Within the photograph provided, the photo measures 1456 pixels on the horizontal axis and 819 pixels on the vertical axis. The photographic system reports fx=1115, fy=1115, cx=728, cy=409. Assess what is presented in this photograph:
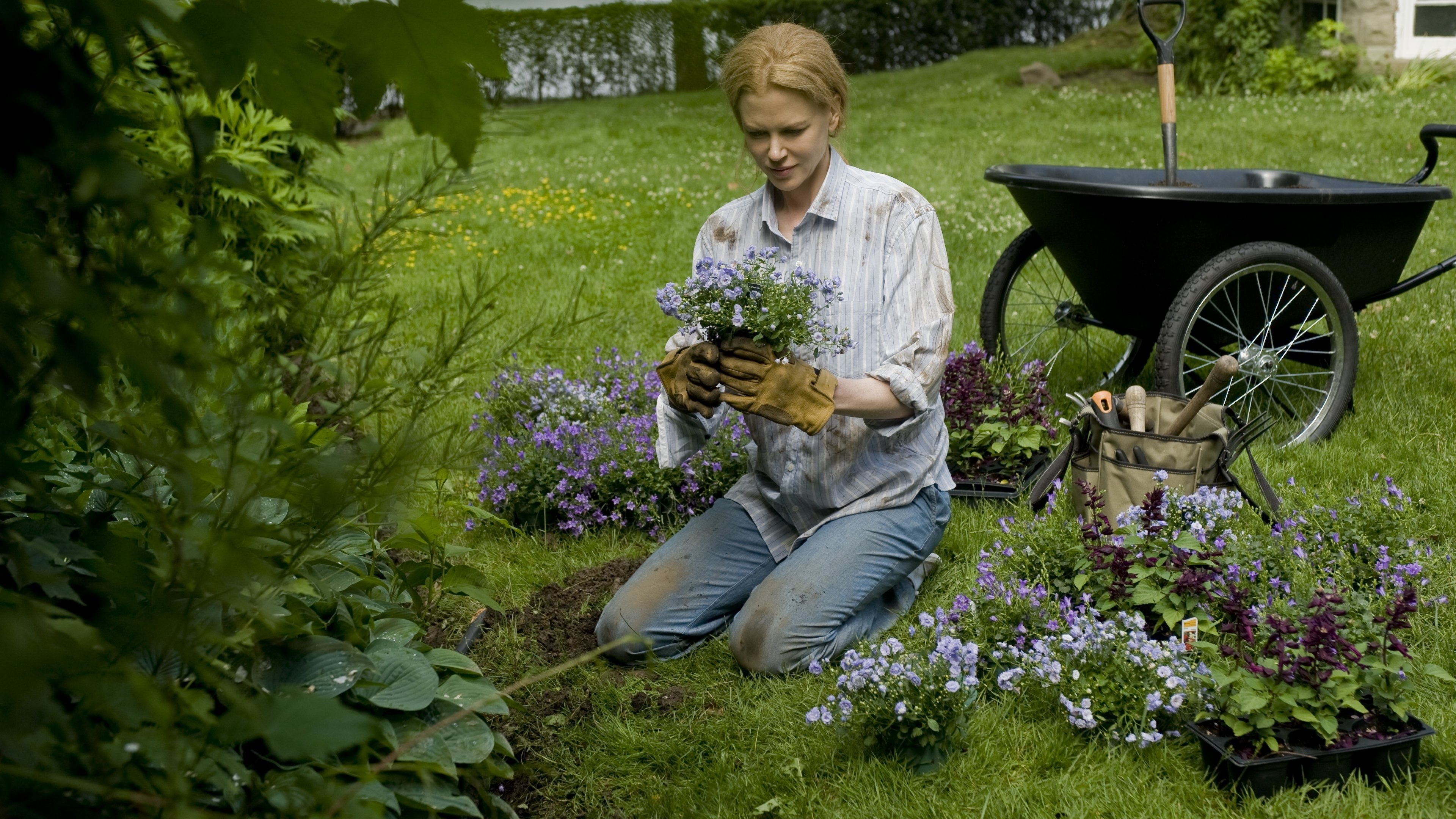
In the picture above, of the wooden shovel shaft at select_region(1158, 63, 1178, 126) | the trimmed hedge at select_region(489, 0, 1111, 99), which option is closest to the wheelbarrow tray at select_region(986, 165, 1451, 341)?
the wooden shovel shaft at select_region(1158, 63, 1178, 126)

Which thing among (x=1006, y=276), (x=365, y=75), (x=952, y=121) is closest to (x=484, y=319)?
(x=1006, y=276)

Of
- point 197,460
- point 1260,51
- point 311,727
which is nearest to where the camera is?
point 311,727

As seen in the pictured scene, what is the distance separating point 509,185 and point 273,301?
884 cm

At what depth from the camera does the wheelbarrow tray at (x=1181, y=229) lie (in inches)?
144

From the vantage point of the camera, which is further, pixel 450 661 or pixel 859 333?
pixel 859 333

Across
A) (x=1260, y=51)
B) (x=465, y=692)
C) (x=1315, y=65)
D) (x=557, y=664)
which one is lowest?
(x=557, y=664)

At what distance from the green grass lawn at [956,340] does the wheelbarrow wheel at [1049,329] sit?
29 cm

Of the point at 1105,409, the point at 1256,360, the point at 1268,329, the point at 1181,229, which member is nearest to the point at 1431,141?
the point at 1268,329

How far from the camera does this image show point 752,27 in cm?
1413

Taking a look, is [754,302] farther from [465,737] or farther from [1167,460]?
[1167,460]

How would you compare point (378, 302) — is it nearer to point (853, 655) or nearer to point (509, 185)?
point (853, 655)

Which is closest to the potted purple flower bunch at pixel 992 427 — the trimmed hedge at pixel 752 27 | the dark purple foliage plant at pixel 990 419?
the dark purple foliage plant at pixel 990 419

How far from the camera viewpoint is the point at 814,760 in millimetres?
2455

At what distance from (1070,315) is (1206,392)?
134 centimetres
